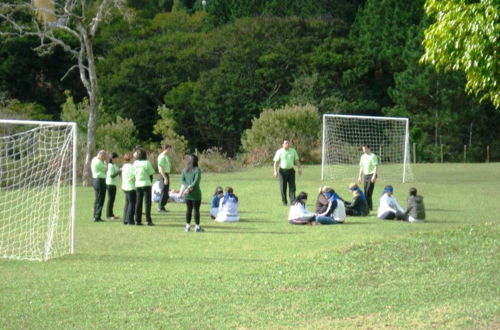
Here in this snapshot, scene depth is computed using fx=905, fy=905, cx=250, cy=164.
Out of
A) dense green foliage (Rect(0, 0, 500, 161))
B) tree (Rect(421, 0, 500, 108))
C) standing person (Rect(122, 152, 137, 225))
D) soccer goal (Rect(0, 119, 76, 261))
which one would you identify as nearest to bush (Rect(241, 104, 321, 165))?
dense green foliage (Rect(0, 0, 500, 161))

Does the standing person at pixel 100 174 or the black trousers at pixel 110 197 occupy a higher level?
the standing person at pixel 100 174

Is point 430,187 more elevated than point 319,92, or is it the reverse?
point 319,92

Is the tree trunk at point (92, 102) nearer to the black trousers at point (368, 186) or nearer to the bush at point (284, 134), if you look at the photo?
the bush at point (284, 134)

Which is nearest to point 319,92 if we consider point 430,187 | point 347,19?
point 347,19

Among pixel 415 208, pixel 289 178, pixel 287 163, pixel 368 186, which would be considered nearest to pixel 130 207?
pixel 287 163

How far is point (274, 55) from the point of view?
178ft

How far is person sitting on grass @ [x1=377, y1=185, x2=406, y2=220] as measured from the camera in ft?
71.2

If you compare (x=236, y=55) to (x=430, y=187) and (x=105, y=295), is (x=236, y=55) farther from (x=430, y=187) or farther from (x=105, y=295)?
(x=105, y=295)

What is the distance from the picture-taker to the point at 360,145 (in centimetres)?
4475

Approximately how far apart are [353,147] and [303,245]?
25477mm

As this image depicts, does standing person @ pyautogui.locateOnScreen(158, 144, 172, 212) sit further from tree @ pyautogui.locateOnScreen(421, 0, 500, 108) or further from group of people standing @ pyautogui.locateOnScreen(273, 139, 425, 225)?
tree @ pyautogui.locateOnScreen(421, 0, 500, 108)

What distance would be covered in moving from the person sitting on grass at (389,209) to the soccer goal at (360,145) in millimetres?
A: 10198

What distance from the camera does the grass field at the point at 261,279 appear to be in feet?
34.4

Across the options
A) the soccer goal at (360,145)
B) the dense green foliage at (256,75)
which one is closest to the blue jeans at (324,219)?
the soccer goal at (360,145)
